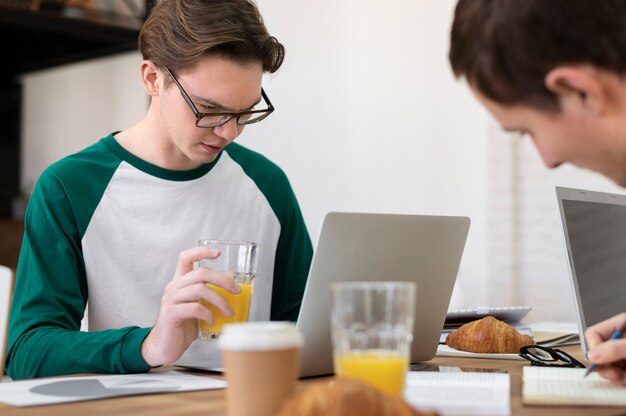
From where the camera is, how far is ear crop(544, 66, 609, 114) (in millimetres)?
911

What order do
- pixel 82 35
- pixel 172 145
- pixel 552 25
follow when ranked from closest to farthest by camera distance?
pixel 552 25, pixel 172 145, pixel 82 35

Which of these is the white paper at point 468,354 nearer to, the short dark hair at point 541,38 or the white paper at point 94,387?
the white paper at point 94,387

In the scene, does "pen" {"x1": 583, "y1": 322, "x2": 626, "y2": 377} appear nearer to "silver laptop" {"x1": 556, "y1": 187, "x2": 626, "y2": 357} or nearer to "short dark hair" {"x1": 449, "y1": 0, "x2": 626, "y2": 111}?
"silver laptop" {"x1": 556, "y1": 187, "x2": 626, "y2": 357}

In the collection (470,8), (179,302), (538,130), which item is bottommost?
(179,302)

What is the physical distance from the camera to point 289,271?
2027 mm

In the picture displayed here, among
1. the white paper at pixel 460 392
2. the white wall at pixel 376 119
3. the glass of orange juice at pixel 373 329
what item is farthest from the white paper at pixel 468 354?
the white wall at pixel 376 119

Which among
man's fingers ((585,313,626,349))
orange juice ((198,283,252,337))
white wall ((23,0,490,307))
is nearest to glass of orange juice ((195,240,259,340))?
orange juice ((198,283,252,337))

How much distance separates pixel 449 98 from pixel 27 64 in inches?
167

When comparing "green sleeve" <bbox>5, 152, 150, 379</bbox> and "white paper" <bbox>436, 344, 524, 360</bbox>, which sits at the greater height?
"green sleeve" <bbox>5, 152, 150, 379</bbox>

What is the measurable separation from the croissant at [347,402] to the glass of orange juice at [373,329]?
3.4 inches

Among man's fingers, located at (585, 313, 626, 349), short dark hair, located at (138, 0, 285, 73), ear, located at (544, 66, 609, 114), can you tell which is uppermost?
short dark hair, located at (138, 0, 285, 73)

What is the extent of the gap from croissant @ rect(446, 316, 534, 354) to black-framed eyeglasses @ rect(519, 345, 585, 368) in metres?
0.05

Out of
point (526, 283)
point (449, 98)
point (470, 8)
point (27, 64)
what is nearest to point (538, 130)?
point (470, 8)

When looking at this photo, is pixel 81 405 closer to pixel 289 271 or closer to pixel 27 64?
pixel 289 271
